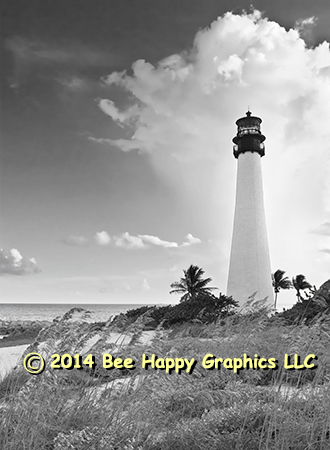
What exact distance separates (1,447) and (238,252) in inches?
882

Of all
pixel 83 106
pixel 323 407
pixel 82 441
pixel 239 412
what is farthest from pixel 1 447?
pixel 83 106

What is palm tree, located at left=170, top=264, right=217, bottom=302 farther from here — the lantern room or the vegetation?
the vegetation

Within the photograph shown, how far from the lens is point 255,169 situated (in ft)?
85.4

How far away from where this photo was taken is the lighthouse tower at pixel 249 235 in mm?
24078

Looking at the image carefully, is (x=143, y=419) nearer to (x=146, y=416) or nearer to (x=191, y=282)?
(x=146, y=416)

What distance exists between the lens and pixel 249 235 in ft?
80.5

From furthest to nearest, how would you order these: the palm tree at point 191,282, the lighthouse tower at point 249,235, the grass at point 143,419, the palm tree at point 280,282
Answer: the palm tree at point 280,282 < the palm tree at point 191,282 < the lighthouse tower at point 249,235 < the grass at point 143,419

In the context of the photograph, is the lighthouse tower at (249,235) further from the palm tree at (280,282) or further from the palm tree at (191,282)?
the palm tree at (280,282)

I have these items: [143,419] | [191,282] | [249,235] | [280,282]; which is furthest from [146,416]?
[280,282]

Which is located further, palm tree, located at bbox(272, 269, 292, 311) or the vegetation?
palm tree, located at bbox(272, 269, 292, 311)

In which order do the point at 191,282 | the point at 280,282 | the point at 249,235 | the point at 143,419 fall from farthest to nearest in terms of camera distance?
1. the point at 280,282
2. the point at 191,282
3. the point at 249,235
4. the point at 143,419

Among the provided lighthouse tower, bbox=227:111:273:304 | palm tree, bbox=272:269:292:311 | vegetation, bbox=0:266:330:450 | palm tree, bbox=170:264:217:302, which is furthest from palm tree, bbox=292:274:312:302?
vegetation, bbox=0:266:330:450

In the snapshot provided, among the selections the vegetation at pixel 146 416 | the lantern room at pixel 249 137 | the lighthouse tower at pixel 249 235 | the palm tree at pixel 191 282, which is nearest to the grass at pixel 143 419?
the vegetation at pixel 146 416

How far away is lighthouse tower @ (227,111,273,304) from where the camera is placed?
24.1m
